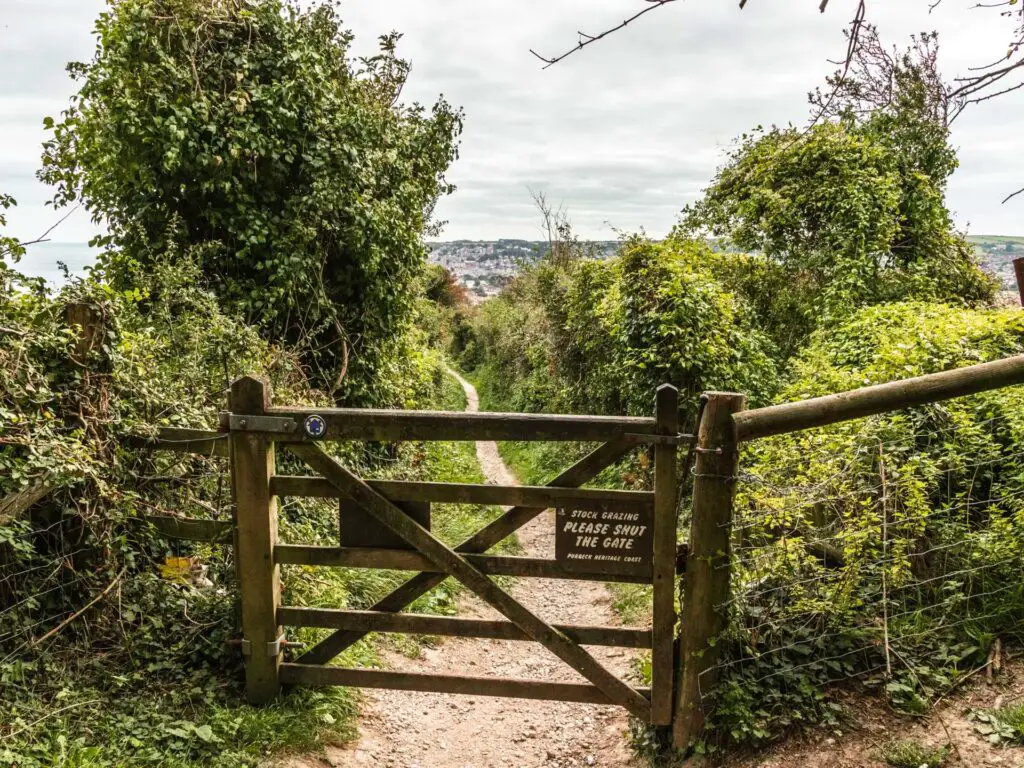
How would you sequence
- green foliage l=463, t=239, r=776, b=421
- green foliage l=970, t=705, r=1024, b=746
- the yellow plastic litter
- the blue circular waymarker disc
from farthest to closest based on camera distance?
green foliage l=463, t=239, r=776, b=421
the yellow plastic litter
the blue circular waymarker disc
green foliage l=970, t=705, r=1024, b=746

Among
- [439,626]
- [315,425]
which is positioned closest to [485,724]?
[439,626]

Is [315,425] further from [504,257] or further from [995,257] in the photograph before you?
[504,257]

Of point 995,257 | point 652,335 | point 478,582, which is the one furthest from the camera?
point 995,257

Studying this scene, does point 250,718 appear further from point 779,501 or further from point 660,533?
point 779,501

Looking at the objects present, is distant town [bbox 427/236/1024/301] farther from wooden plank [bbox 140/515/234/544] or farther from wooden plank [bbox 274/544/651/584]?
wooden plank [bbox 140/515/234/544]

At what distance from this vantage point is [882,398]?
3371mm

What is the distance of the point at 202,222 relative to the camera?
8.22 m

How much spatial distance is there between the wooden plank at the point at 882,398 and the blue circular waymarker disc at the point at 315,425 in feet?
7.41

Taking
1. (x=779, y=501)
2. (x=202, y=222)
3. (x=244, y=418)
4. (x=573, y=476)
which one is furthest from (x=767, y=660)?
(x=202, y=222)

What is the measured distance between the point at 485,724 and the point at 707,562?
2.28 metres

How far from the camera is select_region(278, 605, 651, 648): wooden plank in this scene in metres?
3.76

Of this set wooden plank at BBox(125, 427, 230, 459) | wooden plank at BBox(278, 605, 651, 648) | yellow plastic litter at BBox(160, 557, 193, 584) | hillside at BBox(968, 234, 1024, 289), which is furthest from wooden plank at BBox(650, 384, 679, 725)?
hillside at BBox(968, 234, 1024, 289)

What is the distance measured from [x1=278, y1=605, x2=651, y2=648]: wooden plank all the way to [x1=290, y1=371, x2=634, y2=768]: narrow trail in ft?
2.56

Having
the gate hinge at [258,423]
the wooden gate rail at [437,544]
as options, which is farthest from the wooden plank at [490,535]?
Answer: the gate hinge at [258,423]
